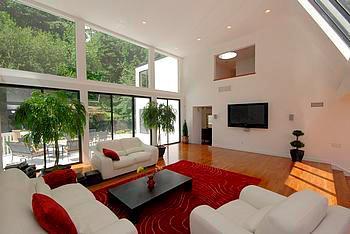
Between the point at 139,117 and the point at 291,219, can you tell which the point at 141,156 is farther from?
the point at 291,219

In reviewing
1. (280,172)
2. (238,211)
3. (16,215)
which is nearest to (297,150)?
(280,172)

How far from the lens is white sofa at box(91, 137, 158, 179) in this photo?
157 inches

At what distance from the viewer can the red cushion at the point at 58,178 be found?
107 inches

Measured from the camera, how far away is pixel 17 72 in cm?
417

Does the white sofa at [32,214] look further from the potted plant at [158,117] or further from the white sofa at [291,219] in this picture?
the potted plant at [158,117]

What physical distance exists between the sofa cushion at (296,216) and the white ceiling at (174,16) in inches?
187

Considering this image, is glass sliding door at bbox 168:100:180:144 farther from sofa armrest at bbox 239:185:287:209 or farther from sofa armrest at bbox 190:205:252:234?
sofa armrest at bbox 190:205:252:234

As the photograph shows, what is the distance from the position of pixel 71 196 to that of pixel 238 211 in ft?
6.96

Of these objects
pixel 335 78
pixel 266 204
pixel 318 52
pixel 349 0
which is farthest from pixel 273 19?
pixel 266 204

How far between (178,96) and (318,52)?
5602 millimetres

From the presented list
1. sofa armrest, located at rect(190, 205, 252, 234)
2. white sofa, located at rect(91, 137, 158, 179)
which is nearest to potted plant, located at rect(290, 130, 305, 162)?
white sofa, located at rect(91, 137, 158, 179)

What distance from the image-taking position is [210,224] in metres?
1.56

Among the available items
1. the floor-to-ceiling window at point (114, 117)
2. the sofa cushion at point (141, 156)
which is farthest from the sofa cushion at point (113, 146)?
the floor-to-ceiling window at point (114, 117)

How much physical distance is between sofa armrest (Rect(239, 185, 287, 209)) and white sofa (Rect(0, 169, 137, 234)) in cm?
143
